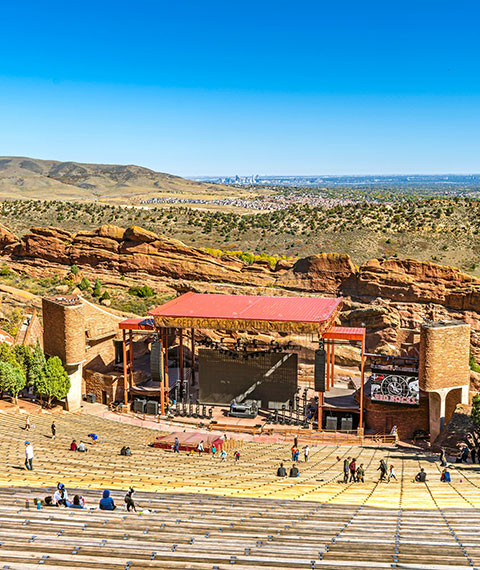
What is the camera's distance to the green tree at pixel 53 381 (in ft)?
110

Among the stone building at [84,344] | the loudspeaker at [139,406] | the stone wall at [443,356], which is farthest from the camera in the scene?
the loudspeaker at [139,406]

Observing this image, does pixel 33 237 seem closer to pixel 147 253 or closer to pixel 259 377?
pixel 147 253

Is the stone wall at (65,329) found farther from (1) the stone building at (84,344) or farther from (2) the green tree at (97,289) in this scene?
(2) the green tree at (97,289)

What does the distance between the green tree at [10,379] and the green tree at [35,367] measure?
0.59 m

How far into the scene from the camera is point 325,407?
3525cm

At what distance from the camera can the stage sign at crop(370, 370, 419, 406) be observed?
108 ft

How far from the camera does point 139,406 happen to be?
37562mm

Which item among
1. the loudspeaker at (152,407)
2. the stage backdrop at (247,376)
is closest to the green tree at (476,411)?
the stage backdrop at (247,376)

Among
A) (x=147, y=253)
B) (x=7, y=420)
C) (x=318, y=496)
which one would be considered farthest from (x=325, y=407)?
(x=147, y=253)

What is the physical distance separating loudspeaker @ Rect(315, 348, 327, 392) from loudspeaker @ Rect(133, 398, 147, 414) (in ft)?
36.6

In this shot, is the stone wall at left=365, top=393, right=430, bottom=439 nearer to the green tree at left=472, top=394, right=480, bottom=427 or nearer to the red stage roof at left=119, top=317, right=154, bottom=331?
the green tree at left=472, top=394, right=480, bottom=427

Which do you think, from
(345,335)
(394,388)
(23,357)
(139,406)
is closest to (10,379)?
(23,357)

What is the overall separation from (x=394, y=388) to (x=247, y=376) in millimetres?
9239

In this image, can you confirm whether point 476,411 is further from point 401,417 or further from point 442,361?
point 401,417
